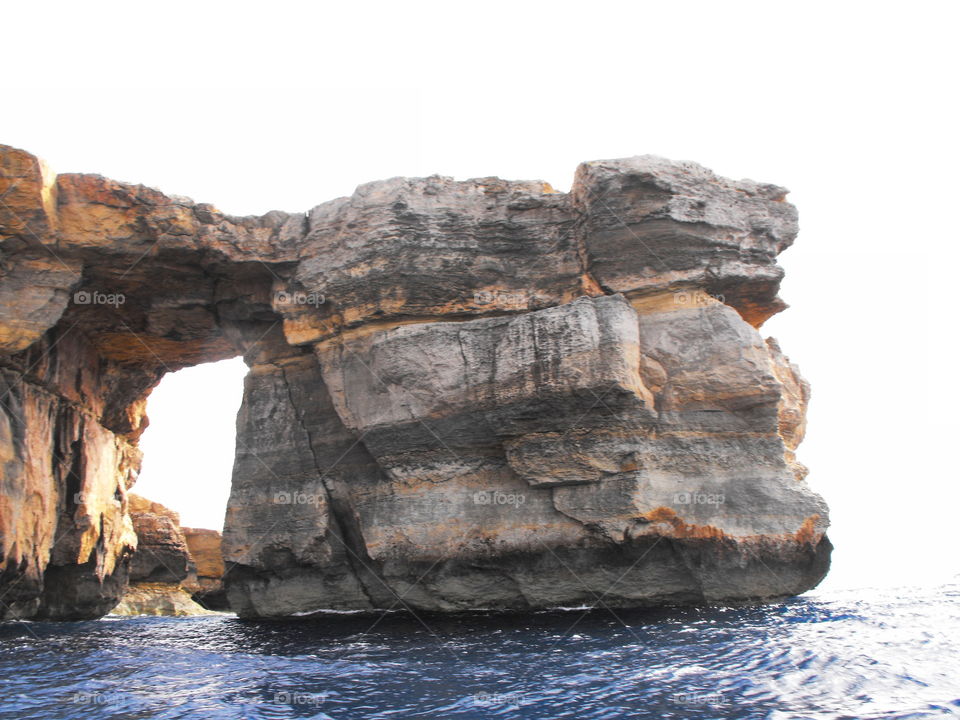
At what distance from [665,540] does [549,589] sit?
7.37ft

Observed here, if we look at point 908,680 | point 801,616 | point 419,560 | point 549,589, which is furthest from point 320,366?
point 908,680

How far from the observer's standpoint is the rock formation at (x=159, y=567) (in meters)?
24.7

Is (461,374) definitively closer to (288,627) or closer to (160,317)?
(288,627)
